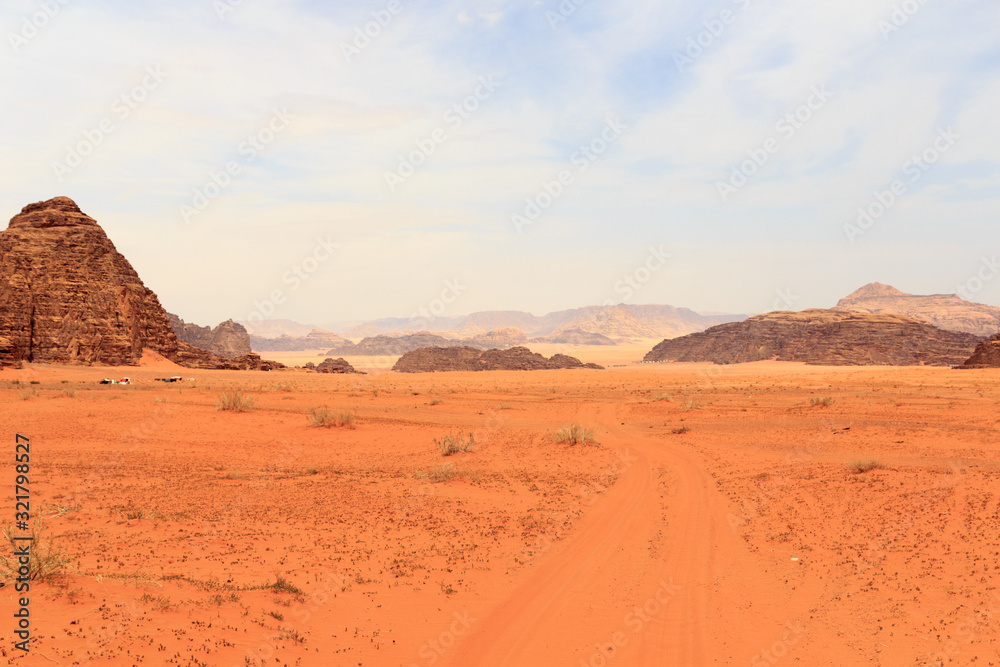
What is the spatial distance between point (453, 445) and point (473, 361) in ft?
205

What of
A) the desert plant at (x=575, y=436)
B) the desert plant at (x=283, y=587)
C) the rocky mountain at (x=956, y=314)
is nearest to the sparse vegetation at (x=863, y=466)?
the desert plant at (x=575, y=436)

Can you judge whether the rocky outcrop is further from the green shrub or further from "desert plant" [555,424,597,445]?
"desert plant" [555,424,597,445]

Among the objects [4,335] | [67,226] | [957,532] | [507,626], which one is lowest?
[507,626]

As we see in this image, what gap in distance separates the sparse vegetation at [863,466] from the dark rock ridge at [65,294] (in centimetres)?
5362

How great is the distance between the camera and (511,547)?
38.4 feet

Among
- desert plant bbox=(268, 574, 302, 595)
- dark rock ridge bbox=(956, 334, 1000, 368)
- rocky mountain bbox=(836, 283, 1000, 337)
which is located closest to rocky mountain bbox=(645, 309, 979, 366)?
dark rock ridge bbox=(956, 334, 1000, 368)

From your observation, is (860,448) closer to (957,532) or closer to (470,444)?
(957,532)

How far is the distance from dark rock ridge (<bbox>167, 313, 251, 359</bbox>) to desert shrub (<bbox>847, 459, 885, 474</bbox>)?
8929cm

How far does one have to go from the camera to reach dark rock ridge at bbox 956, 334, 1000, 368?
6156cm

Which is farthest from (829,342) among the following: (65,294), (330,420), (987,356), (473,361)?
(65,294)

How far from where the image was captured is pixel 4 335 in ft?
152

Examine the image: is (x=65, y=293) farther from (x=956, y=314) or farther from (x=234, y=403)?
(x=956, y=314)

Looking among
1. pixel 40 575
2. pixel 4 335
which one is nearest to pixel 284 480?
pixel 40 575

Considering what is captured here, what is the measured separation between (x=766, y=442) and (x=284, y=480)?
18.0 meters
